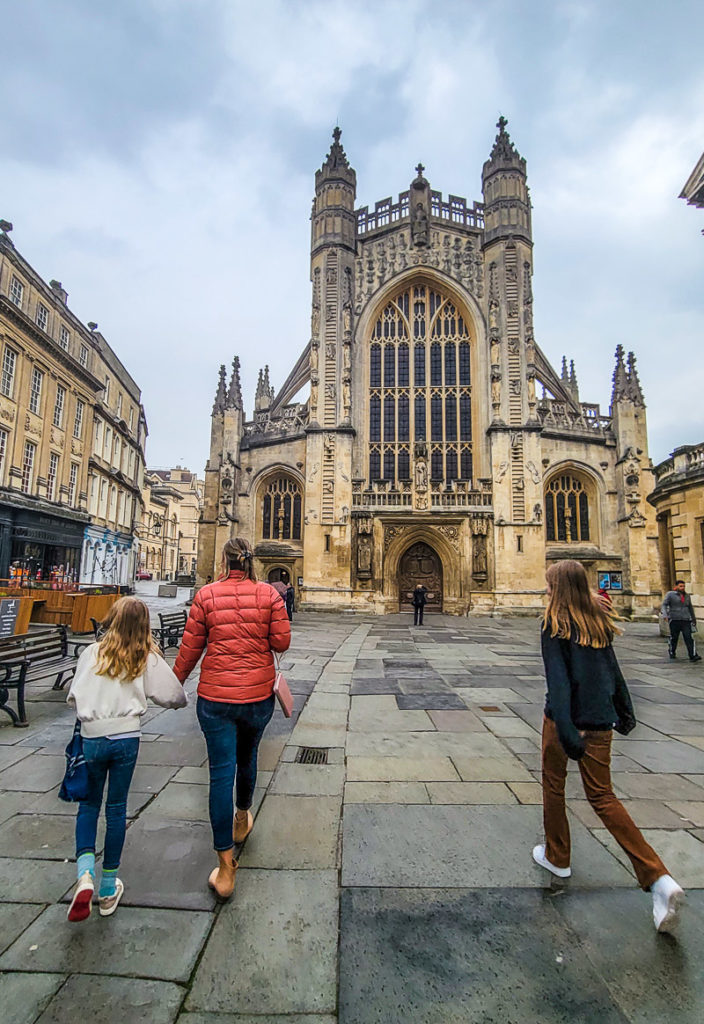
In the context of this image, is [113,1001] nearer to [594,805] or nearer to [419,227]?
[594,805]

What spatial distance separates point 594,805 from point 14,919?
272 centimetres

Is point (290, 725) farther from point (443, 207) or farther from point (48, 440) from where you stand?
point (443, 207)

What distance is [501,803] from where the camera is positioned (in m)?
3.40

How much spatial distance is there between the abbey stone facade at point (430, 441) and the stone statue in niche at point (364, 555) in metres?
0.09

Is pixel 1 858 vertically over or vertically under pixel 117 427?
under

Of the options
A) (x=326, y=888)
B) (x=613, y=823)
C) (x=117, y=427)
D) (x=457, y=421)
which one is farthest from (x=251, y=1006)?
(x=117, y=427)

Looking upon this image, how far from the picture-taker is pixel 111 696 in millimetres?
2400

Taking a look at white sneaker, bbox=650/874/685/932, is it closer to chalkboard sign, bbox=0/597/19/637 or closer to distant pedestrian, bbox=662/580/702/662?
distant pedestrian, bbox=662/580/702/662

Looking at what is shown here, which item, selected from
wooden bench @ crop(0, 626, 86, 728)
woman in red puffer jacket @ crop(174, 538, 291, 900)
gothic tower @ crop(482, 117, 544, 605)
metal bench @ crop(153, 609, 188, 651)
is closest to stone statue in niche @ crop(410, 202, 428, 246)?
Result: gothic tower @ crop(482, 117, 544, 605)

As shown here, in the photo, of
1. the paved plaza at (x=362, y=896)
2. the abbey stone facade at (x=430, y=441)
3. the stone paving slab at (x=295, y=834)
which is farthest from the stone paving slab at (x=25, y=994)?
the abbey stone facade at (x=430, y=441)

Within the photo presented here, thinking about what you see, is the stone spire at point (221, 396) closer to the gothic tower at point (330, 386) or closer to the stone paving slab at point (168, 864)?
the gothic tower at point (330, 386)

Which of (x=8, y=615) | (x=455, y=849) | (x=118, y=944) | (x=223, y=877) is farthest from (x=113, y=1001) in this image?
(x=8, y=615)

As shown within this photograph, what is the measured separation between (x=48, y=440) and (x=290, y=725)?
2093 centimetres

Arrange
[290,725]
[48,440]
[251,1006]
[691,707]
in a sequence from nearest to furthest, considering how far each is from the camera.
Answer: [251,1006] → [290,725] → [691,707] → [48,440]
